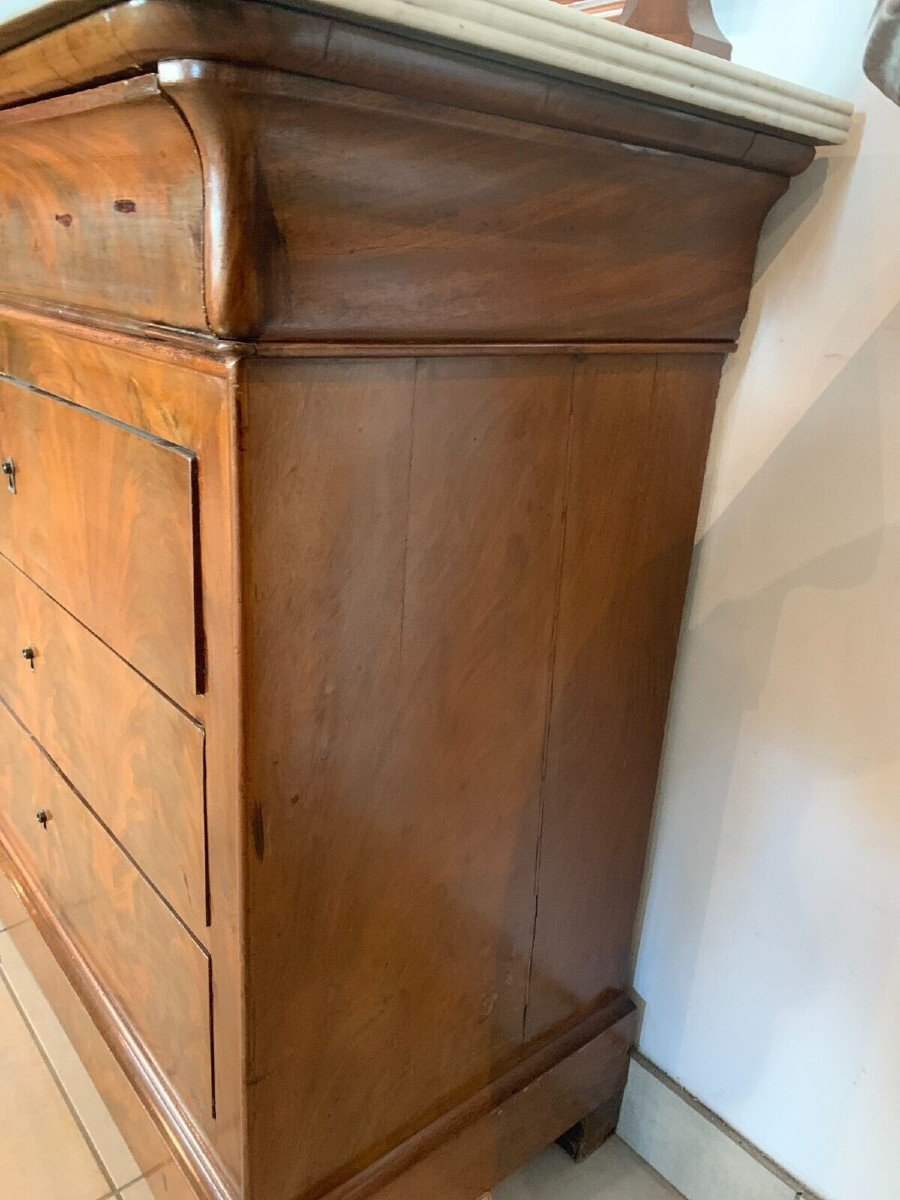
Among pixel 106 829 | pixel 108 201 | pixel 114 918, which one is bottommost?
pixel 114 918

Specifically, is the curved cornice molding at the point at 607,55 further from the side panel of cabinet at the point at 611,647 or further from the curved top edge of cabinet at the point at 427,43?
the side panel of cabinet at the point at 611,647

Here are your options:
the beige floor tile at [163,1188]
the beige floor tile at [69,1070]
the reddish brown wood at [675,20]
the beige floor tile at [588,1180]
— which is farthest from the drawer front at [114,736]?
the reddish brown wood at [675,20]

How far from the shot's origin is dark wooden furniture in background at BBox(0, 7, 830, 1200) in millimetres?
628

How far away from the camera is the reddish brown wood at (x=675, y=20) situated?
877 millimetres

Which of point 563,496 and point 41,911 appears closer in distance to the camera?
point 563,496

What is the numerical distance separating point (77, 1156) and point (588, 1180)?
0.68 meters

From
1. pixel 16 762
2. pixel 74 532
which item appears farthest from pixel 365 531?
pixel 16 762

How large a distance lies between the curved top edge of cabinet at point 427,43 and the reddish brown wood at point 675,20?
151 mm

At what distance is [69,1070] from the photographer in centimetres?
134

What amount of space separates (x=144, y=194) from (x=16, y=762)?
37.6 inches

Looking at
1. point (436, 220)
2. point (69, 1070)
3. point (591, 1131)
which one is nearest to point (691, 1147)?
point (591, 1131)

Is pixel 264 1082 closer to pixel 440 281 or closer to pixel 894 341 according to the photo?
pixel 440 281

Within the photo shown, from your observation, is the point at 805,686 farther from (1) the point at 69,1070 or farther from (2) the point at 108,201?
(1) the point at 69,1070

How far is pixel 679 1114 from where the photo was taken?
1201 mm
